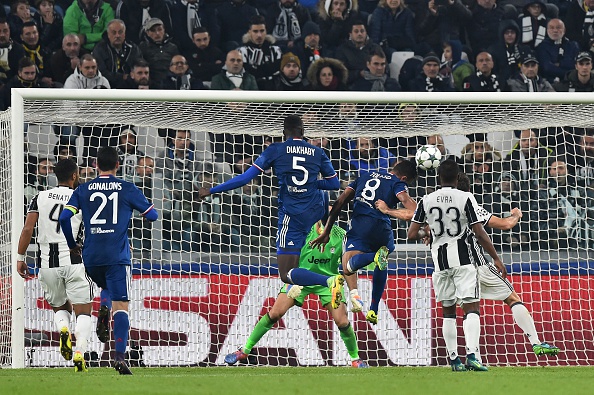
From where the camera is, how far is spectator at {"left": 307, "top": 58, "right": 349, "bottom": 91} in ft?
50.4

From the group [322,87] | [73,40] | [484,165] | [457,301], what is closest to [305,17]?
[322,87]

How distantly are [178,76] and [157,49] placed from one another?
55 centimetres

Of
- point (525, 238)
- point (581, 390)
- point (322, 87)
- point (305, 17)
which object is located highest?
point (305, 17)

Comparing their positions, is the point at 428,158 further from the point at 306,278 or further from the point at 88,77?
the point at 88,77

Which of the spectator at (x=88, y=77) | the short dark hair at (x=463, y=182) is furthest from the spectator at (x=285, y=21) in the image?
the short dark hair at (x=463, y=182)

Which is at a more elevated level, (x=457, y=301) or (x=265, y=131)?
(x=265, y=131)

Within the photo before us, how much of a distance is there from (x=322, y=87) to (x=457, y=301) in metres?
6.49

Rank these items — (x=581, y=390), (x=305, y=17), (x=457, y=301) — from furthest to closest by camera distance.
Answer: (x=305, y=17)
(x=457, y=301)
(x=581, y=390)

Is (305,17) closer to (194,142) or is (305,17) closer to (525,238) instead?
(194,142)

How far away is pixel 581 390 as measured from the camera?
23.1ft

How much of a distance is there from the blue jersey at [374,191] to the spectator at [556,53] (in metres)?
6.55

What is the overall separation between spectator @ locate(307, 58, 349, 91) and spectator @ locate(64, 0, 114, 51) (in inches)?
123

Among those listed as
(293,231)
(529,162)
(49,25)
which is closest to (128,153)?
(293,231)

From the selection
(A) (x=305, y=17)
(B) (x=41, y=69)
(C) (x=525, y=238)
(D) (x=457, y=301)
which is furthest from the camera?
(A) (x=305, y=17)
